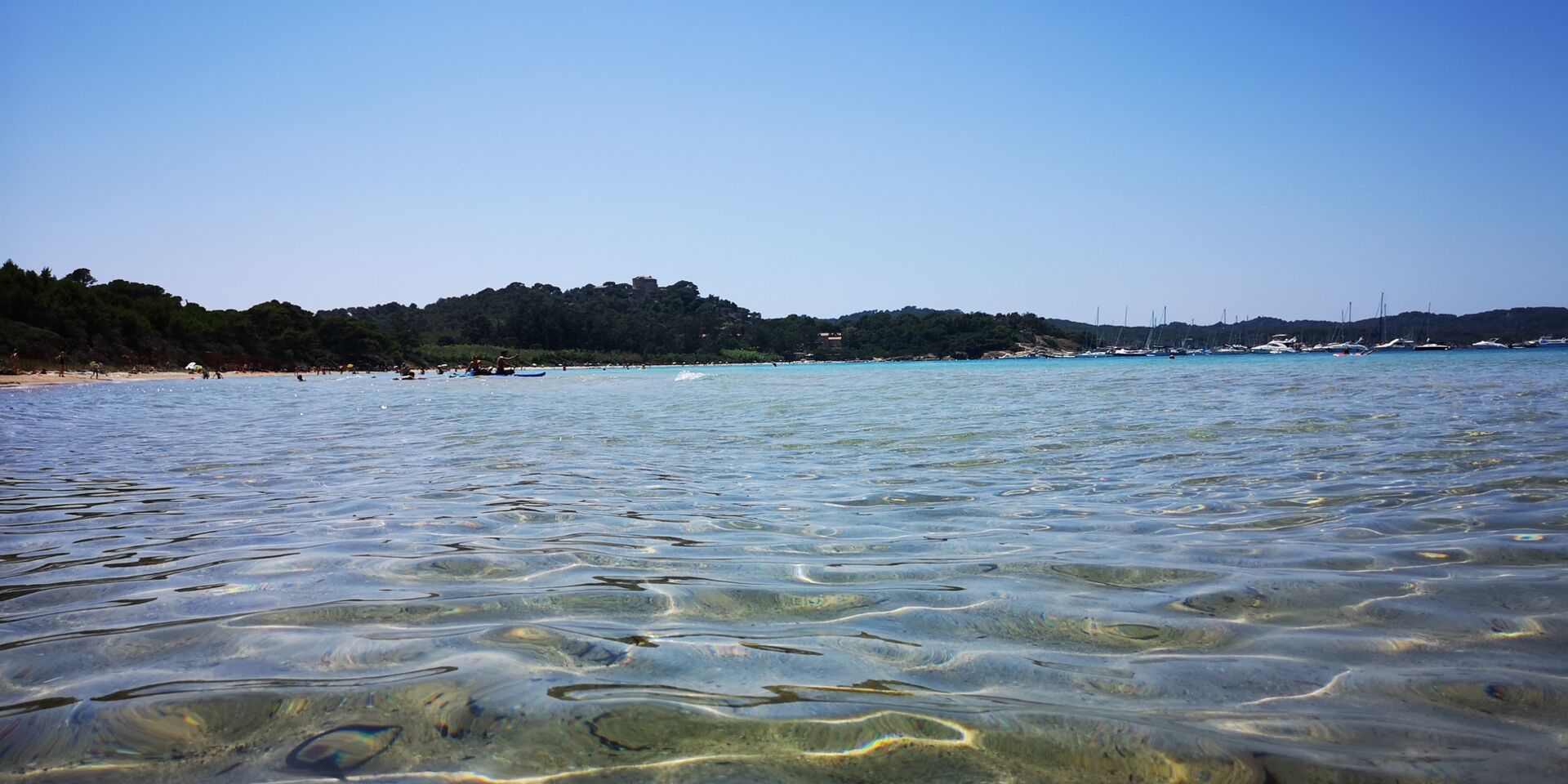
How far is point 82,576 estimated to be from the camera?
16.3 feet

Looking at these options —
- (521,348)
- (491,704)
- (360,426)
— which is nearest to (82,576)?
(491,704)

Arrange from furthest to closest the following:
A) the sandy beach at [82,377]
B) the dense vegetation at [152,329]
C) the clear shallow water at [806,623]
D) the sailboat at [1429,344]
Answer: the sailboat at [1429,344]
the dense vegetation at [152,329]
the sandy beach at [82,377]
the clear shallow water at [806,623]

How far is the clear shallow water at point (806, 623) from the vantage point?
8.21 ft

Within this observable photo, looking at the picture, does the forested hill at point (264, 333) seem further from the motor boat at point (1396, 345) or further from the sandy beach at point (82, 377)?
the motor boat at point (1396, 345)

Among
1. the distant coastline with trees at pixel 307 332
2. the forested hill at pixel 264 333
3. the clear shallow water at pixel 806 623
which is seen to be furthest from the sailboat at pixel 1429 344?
the clear shallow water at pixel 806 623

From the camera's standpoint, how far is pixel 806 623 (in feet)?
12.9

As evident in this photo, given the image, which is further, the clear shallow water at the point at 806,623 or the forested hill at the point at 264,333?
the forested hill at the point at 264,333

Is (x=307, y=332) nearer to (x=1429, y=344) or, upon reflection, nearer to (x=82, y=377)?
(x=82, y=377)

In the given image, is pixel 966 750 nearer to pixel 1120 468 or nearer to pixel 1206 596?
pixel 1206 596

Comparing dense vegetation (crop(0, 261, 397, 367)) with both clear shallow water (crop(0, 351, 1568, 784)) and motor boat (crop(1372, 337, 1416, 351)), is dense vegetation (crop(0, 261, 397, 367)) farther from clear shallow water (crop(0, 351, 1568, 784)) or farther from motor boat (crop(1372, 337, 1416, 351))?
motor boat (crop(1372, 337, 1416, 351))

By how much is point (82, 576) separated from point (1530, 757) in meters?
6.59

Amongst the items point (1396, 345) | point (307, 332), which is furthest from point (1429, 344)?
point (307, 332)

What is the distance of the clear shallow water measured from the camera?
2502 mm

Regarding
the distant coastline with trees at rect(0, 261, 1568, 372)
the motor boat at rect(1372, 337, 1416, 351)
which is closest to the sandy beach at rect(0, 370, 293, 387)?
the distant coastline with trees at rect(0, 261, 1568, 372)
